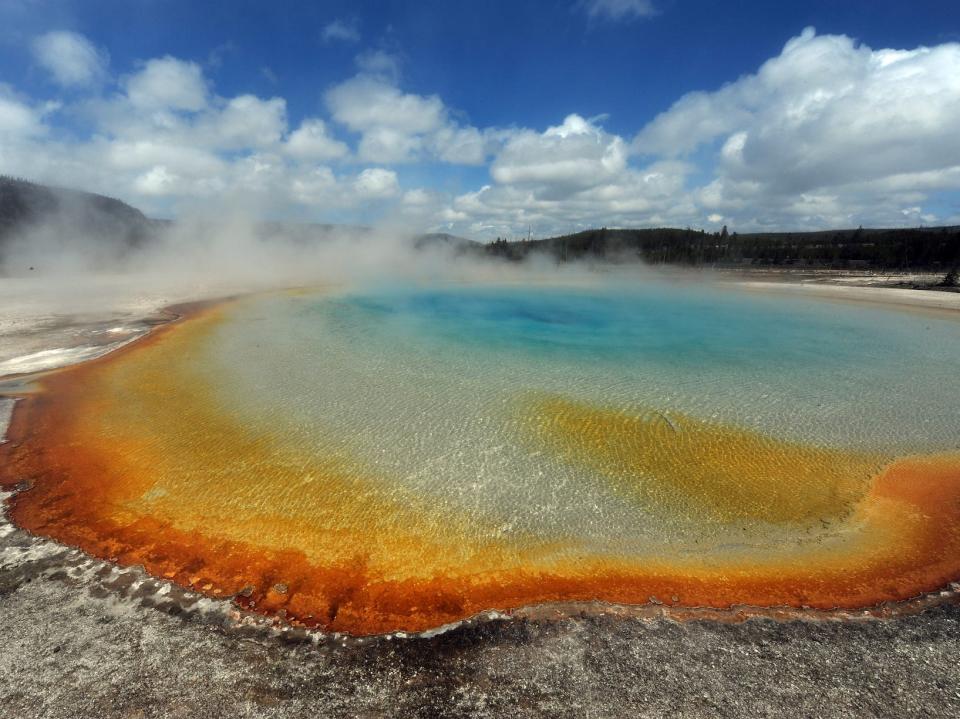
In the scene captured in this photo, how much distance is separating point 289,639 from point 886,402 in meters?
11.0

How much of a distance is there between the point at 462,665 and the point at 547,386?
21.6 ft

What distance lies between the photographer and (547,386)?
9492 millimetres

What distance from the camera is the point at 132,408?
8305mm

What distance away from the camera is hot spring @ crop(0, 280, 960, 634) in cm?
434

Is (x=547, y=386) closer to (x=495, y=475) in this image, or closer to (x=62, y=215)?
(x=495, y=475)

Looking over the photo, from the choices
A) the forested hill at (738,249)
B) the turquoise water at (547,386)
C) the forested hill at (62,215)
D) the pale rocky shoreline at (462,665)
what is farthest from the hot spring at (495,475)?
the forested hill at (62,215)

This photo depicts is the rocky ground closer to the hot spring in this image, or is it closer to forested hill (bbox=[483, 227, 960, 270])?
the hot spring

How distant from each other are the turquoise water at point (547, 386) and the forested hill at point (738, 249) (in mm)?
30164

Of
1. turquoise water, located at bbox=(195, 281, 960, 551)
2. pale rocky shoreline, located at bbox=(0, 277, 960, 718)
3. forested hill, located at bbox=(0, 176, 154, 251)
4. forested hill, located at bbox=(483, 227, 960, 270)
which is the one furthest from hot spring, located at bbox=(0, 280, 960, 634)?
forested hill, located at bbox=(0, 176, 154, 251)

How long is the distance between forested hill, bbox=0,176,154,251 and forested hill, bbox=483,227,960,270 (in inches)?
1864

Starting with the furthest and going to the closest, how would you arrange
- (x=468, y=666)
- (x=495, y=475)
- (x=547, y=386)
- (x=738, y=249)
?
(x=738, y=249) → (x=547, y=386) → (x=495, y=475) → (x=468, y=666)

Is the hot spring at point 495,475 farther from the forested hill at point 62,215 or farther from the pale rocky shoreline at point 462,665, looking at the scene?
the forested hill at point 62,215

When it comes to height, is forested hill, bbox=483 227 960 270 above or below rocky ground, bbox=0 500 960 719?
above

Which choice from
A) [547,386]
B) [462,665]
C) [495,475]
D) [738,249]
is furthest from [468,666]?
[738,249]
